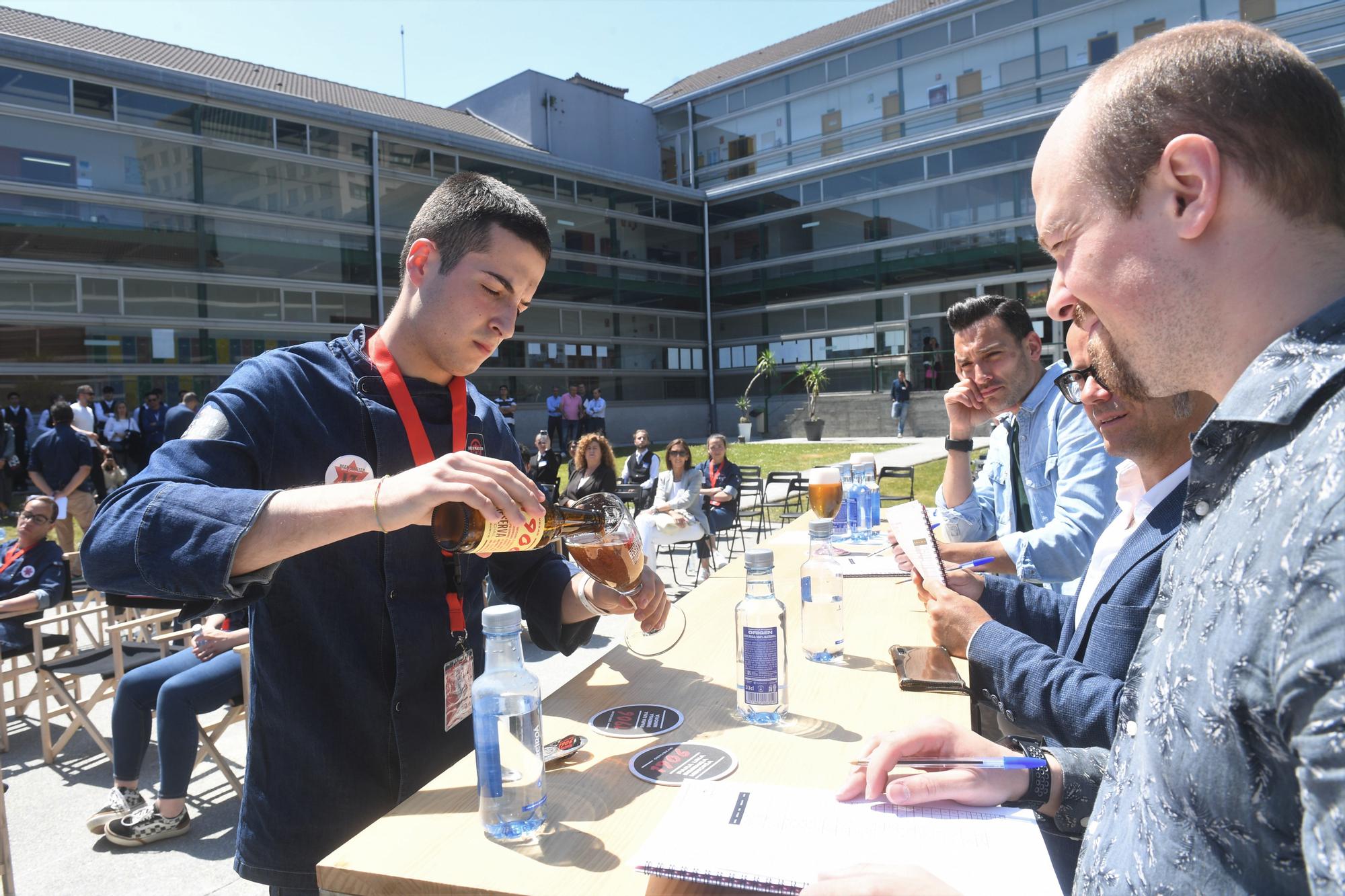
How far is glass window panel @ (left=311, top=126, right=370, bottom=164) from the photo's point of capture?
20.8m

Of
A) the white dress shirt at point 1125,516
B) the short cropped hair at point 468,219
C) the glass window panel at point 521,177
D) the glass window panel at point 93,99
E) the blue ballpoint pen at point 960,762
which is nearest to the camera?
the blue ballpoint pen at point 960,762

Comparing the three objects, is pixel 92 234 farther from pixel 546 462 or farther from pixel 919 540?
pixel 919 540

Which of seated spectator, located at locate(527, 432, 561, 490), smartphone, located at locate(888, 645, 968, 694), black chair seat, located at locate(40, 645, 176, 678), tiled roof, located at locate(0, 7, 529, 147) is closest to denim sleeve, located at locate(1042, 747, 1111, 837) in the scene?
smartphone, located at locate(888, 645, 968, 694)

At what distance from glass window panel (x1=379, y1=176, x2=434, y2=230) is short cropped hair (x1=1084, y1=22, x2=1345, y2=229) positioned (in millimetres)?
23629

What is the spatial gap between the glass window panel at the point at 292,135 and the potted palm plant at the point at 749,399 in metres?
15.4

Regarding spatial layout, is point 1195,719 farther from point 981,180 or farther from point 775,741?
point 981,180

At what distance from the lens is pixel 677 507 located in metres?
8.07

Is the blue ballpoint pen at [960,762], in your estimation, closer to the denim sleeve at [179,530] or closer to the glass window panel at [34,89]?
the denim sleeve at [179,530]

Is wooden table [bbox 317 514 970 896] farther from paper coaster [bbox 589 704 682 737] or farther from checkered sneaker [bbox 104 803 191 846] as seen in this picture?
checkered sneaker [bbox 104 803 191 846]

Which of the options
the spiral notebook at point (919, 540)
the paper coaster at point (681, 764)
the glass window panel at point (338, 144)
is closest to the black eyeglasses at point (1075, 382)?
the spiral notebook at point (919, 540)

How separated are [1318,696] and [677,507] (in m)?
7.55

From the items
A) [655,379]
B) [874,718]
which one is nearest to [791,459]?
[655,379]

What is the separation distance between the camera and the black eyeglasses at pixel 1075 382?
88.1 inches

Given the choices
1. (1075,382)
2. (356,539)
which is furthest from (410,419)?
(1075,382)
